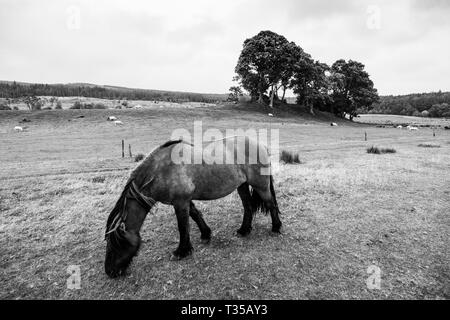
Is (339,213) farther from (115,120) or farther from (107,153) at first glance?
(115,120)

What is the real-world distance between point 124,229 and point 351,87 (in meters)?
63.2

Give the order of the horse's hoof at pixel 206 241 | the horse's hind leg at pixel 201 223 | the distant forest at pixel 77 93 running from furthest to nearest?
the distant forest at pixel 77 93 < the horse's hoof at pixel 206 241 < the horse's hind leg at pixel 201 223

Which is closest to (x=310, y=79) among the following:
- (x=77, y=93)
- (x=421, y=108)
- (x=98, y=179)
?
(x=98, y=179)

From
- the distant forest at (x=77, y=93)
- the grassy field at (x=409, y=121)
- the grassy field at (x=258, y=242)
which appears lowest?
the grassy field at (x=258, y=242)

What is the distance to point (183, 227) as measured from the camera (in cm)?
437

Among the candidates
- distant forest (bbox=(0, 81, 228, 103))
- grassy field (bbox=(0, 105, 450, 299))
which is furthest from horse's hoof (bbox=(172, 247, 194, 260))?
distant forest (bbox=(0, 81, 228, 103))

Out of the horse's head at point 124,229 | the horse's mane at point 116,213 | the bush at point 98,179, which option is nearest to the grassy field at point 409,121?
the bush at point 98,179

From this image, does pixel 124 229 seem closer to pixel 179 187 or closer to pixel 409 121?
pixel 179 187

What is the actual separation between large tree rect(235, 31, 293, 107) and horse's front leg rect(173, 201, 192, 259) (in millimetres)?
44952

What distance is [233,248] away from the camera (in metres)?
4.91

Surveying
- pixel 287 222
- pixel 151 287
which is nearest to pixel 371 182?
pixel 287 222

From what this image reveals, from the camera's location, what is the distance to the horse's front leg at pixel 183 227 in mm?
4223

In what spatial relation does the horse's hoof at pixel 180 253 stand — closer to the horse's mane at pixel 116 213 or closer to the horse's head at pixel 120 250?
the horse's head at pixel 120 250
